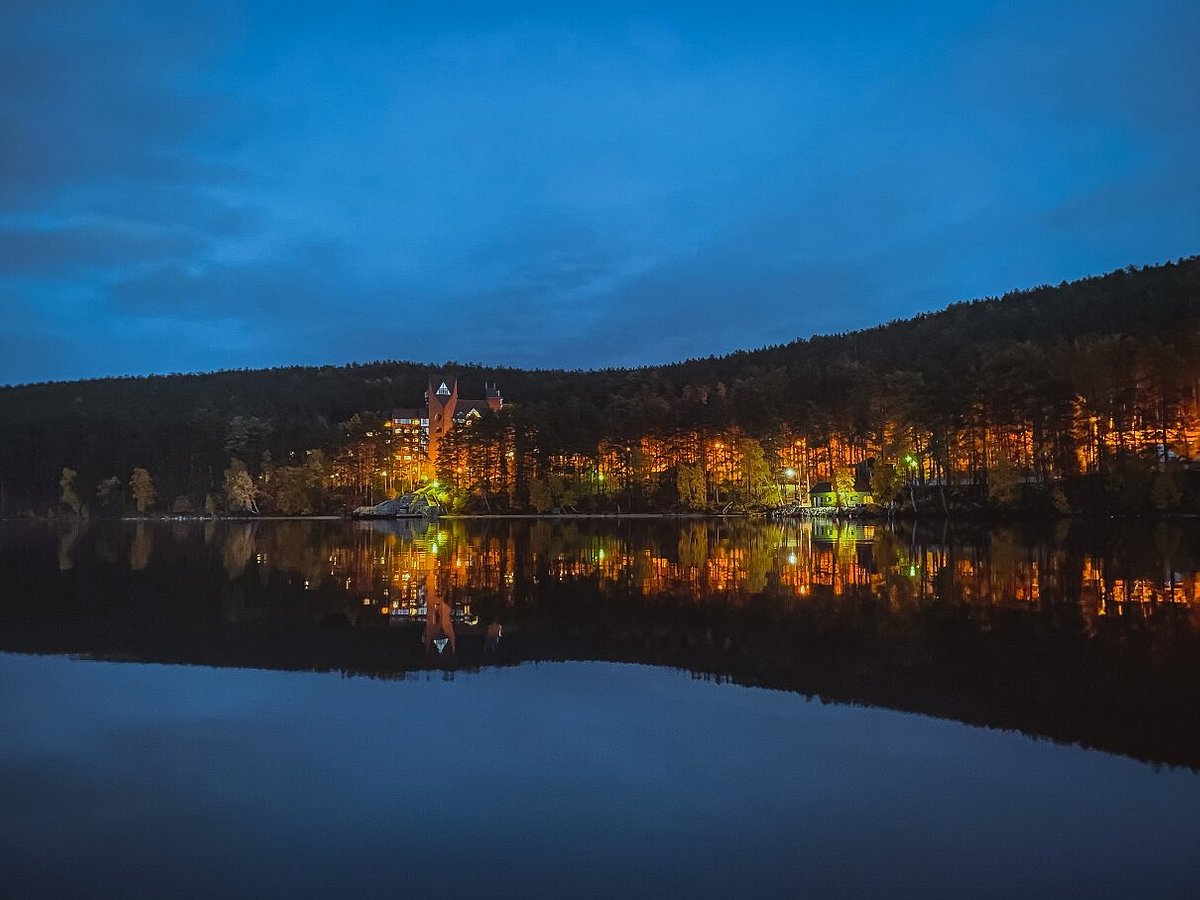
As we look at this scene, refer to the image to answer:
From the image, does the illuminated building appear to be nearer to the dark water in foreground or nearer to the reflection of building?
the reflection of building

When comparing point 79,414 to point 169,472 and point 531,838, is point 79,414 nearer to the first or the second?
point 169,472

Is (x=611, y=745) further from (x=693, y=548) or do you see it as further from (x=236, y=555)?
(x=236, y=555)

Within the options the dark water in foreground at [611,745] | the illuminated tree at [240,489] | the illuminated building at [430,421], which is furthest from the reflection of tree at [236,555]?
the illuminated building at [430,421]

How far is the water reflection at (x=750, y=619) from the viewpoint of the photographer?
10773 millimetres

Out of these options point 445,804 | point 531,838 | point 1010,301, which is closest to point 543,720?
point 445,804

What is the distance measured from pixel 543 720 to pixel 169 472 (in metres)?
112

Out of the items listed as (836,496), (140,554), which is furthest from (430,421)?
(140,554)

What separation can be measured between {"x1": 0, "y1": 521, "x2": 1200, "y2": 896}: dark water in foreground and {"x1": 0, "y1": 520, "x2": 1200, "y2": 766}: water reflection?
99 millimetres

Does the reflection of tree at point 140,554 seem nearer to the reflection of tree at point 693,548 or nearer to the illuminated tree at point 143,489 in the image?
the reflection of tree at point 693,548

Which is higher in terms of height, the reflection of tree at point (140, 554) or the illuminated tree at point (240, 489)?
the illuminated tree at point (240, 489)

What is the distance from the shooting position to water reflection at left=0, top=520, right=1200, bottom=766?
10.8 m

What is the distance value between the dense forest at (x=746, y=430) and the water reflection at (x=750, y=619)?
83.5 feet

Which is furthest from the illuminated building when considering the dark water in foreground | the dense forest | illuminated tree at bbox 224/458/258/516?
the dark water in foreground

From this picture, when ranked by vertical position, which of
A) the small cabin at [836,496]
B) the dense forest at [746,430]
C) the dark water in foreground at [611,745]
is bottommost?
the dark water in foreground at [611,745]
